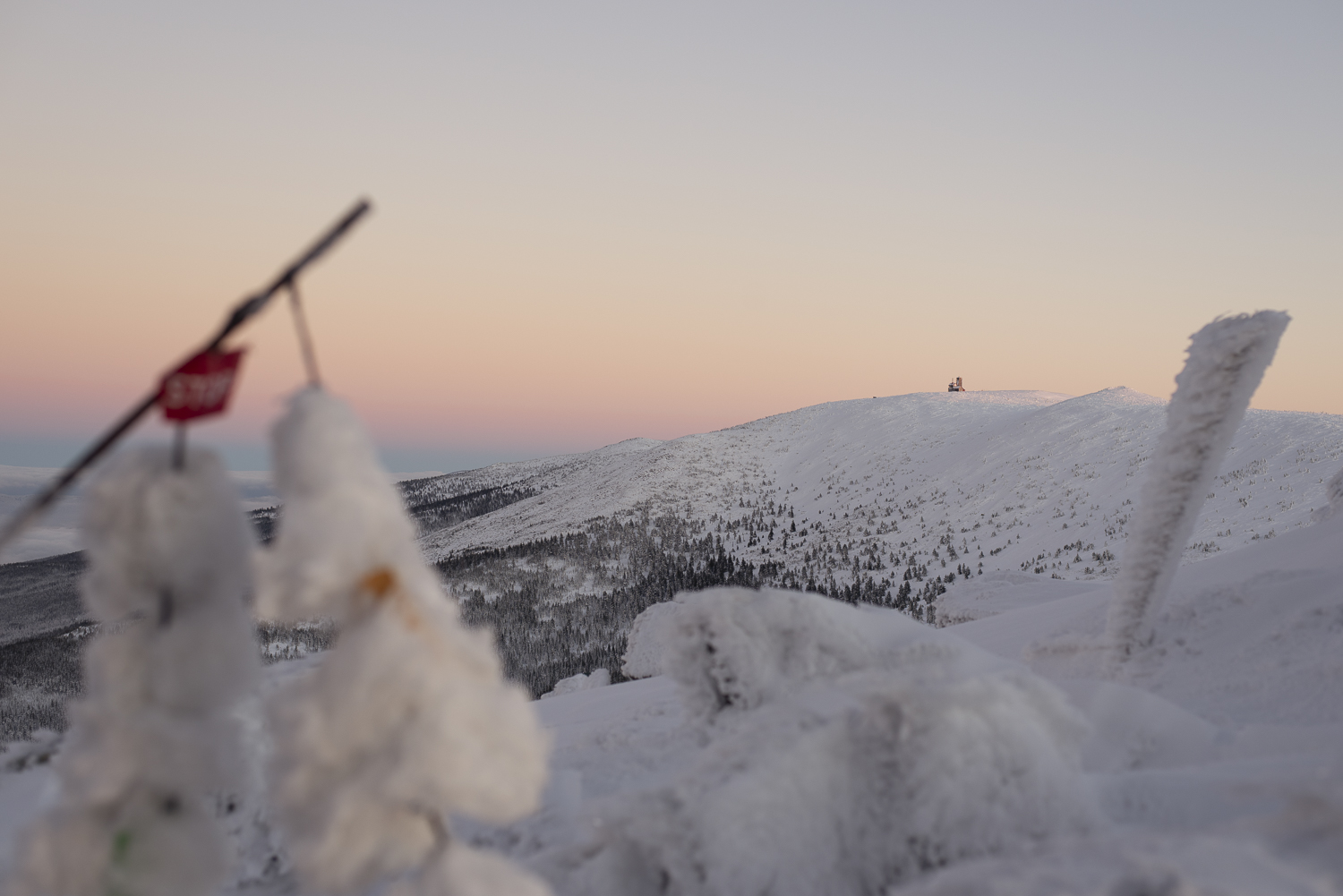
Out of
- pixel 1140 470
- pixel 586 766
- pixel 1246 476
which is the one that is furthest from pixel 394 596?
pixel 1140 470

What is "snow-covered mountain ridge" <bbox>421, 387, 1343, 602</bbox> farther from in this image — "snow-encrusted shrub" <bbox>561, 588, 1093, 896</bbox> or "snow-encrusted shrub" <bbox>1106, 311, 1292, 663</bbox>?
"snow-encrusted shrub" <bbox>561, 588, 1093, 896</bbox>

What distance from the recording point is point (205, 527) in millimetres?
2158

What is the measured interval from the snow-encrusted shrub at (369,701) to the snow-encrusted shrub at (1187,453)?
5.07 meters

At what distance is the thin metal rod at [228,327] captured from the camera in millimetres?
2098

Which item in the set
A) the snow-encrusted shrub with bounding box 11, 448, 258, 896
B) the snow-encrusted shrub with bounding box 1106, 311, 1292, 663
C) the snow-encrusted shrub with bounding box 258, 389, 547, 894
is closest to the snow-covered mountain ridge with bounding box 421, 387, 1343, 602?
the snow-encrusted shrub with bounding box 1106, 311, 1292, 663

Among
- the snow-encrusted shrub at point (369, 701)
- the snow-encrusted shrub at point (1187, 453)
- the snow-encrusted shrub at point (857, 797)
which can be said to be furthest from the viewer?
Answer: the snow-encrusted shrub at point (1187, 453)

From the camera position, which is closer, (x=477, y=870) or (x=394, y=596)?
(x=394, y=596)

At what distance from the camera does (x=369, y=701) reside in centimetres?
198

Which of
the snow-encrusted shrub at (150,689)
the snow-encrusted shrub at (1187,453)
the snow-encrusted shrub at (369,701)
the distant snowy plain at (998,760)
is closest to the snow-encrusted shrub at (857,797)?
the distant snowy plain at (998,760)

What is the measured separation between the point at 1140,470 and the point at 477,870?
29894 mm

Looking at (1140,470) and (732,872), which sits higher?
(732,872)

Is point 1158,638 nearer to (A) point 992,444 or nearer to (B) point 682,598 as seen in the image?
(B) point 682,598

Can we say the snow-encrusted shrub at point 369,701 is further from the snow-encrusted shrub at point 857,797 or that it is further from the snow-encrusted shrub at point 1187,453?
the snow-encrusted shrub at point 1187,453

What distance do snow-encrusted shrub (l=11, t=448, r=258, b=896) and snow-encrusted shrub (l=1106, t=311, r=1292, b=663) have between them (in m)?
5.69
